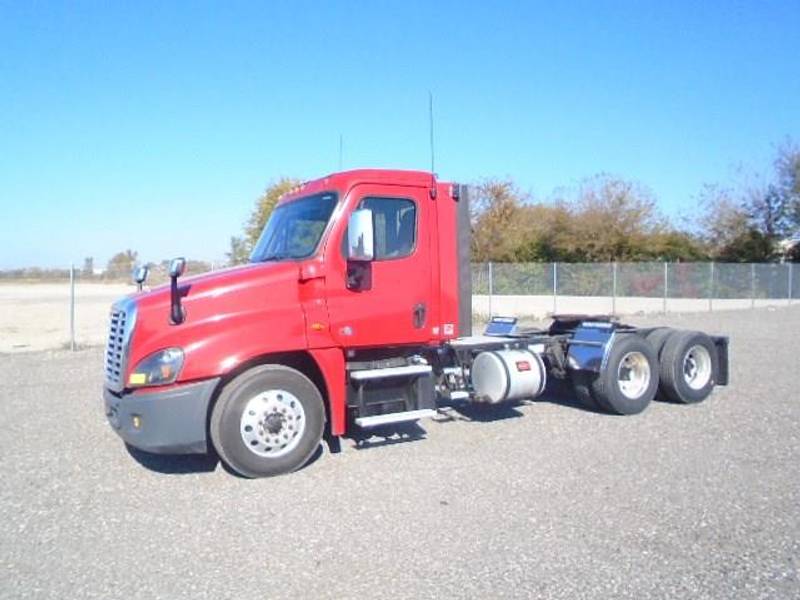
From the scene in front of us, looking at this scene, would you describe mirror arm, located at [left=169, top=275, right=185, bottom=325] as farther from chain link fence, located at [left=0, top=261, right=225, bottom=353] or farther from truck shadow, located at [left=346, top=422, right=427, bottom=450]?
chain link fence, located at [left=0, top=261, right=225, bottom=353]

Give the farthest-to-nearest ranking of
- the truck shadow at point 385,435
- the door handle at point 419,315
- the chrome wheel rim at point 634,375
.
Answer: the chrome wheel rim at point 634,375 < the truck shadow at point 385,435 < the door handle at point 419,315

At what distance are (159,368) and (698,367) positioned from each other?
22.3 ft

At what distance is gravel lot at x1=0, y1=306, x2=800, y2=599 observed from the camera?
4.01m

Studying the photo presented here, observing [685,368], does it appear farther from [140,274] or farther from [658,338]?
[140,274]

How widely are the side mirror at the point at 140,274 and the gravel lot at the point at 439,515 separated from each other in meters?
1.68

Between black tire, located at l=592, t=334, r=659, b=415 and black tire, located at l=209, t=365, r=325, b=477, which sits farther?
black tire, located at l=592, t=334, r=659, b=415

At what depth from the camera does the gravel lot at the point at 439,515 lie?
13.2 ft

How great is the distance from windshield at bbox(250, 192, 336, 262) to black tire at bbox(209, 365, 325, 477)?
1.16m

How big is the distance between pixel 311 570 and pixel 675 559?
2.17m

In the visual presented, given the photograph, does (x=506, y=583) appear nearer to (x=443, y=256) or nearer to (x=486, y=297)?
(x=443, y=256)

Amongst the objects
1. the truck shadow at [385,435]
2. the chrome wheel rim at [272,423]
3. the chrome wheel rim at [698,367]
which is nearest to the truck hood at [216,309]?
the chrome wheel rim at [272,423]

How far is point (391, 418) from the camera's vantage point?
6406 millimetres

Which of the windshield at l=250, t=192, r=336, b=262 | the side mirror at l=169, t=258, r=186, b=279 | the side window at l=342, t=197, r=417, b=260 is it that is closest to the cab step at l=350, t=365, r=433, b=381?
the side window at l=342, t=197, r=417, b=260

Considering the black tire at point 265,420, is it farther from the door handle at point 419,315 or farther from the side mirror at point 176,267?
the door handle at point 419,315
